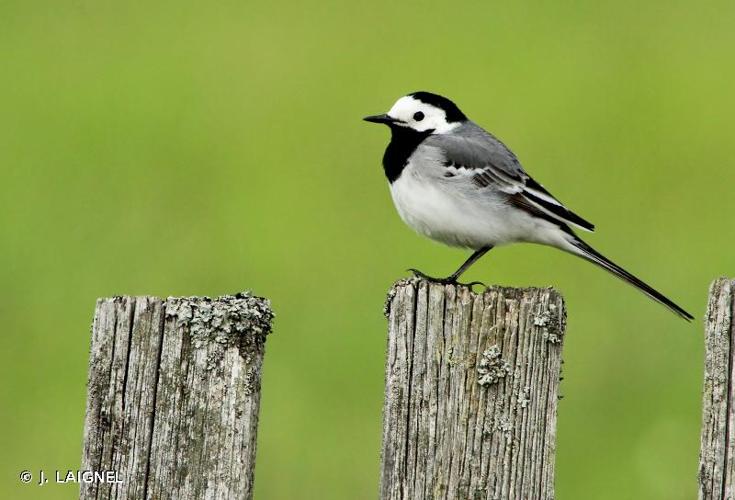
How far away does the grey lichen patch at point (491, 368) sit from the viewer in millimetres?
3922

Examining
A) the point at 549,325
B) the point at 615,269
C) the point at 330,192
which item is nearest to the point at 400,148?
the point at 615,269

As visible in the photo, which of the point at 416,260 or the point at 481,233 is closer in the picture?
the point at 481,233

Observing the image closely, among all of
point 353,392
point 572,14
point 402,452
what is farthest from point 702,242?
point 402,452

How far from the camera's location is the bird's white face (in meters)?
7.20

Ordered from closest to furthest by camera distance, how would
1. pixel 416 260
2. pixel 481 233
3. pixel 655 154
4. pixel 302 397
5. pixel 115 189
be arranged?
1. pixel 481 233
2. pixel 302 397
3. pixel 416 260
4. pixel 115 189
5. pixel 655 154

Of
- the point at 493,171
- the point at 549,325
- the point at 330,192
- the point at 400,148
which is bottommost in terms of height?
the point at 549,325

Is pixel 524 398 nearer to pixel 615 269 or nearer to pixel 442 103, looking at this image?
pixel 615 269

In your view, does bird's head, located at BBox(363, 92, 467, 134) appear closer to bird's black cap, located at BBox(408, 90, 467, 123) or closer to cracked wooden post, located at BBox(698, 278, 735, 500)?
bird's black cap, located at BBox(408, 90, 467, 123)

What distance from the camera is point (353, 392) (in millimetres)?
9344

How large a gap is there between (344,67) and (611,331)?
7.08 metres

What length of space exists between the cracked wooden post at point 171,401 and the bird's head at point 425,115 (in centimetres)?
338

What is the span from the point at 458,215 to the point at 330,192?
6.37 meters

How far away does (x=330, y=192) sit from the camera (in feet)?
42.6

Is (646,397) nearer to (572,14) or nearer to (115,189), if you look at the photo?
(115,189)
